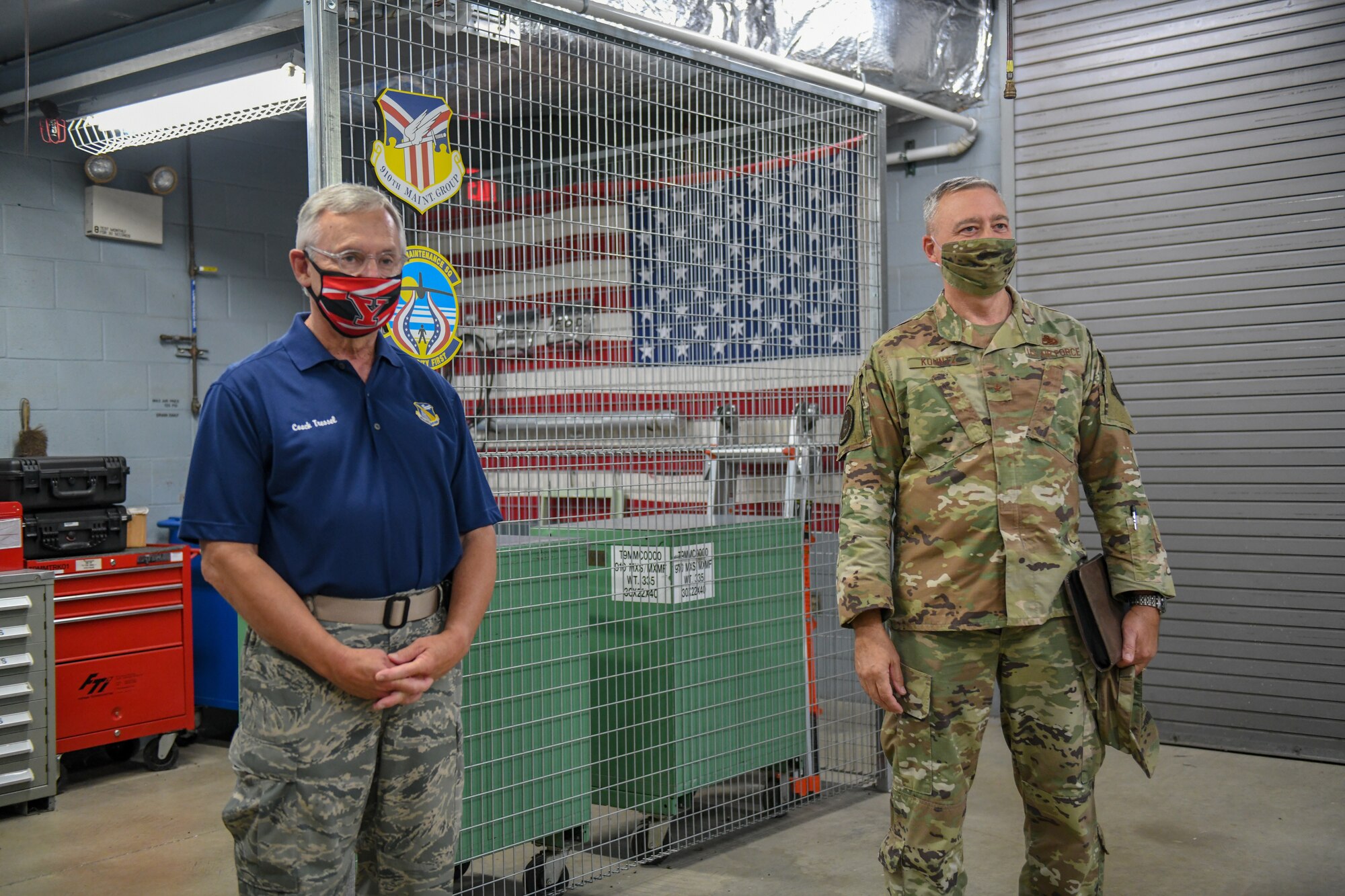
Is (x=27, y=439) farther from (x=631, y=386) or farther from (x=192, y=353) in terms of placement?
(x=631, y=386)

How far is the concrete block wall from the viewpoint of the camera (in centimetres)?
537

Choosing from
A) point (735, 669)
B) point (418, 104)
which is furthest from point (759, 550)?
point (418, 104)

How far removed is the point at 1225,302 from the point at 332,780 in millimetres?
4131

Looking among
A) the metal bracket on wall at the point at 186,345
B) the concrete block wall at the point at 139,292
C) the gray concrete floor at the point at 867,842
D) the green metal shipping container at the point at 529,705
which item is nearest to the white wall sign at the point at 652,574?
the green metal shipping container at the point at 529,705

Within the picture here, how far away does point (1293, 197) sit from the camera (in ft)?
14.4

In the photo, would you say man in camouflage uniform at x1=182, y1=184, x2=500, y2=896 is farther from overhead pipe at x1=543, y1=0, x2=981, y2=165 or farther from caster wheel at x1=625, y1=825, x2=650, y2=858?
overhead pipe at x1=543, y1=0, x2=981, y2=165

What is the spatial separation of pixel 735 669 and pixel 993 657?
1.48m

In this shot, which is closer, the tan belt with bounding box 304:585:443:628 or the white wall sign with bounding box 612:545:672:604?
the tan belt with bounding box 304:585:443:628

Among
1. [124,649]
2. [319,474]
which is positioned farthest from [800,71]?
[124,649]

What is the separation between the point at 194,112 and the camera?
486 cm

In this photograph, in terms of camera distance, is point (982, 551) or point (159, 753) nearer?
point (982, 551)

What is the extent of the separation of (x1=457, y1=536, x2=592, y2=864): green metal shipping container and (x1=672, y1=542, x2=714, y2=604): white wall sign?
12.2 inches

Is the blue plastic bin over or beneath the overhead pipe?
beneath

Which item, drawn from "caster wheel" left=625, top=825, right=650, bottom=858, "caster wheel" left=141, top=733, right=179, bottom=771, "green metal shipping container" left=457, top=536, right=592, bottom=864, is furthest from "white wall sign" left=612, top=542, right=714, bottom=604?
"caster wheel" left=141, top=733, right=179, bottom=771
